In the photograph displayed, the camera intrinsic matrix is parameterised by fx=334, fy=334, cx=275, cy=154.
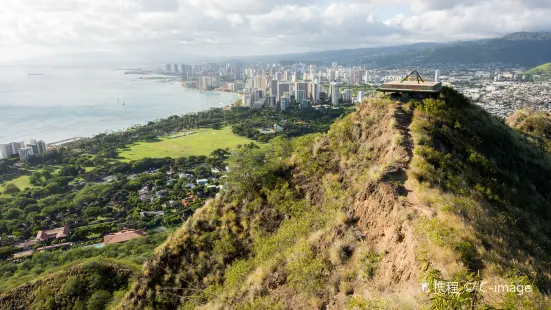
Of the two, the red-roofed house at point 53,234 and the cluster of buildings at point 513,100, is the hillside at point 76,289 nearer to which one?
the red-roofed house at point 53,234

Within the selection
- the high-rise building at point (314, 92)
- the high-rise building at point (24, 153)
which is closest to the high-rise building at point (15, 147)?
the high-rise building at point (24, 153)

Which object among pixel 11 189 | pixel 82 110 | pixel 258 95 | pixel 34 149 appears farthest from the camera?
pixel 258 95

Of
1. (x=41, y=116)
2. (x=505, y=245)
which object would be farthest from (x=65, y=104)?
(x=505, y=245)

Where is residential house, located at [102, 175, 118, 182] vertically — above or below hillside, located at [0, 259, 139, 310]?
below

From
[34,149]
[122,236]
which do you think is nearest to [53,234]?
[122,236]

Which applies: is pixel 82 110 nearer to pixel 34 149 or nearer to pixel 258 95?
pixel 34 149

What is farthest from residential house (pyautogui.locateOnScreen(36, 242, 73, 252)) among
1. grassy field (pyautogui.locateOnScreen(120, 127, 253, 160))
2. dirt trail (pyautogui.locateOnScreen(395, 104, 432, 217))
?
dirt trail (pyautogui.locateOnScreen(395, 104, 432, 217))

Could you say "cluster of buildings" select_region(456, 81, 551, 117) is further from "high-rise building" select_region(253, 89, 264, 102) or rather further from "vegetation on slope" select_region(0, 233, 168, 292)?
"high-rise building" select_region(253, 89, 264, 102)
